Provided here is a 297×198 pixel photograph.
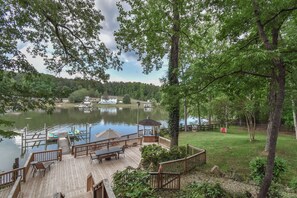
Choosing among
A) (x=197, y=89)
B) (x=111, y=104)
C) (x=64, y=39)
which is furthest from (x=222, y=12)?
(x=111, y=104)

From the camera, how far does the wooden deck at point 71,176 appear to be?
677 cm

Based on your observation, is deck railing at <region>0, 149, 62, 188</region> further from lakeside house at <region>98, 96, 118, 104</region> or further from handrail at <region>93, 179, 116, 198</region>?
lakeside house at <region>98, 96, 118, 104</region>

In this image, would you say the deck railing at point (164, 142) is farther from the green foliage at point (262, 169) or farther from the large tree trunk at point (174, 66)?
the green foliage at point (262, 169)

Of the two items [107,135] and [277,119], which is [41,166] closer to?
[107,135]

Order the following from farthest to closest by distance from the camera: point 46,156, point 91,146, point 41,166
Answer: point 91,146
point 46,156
point 41,166

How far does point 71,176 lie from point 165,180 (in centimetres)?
455

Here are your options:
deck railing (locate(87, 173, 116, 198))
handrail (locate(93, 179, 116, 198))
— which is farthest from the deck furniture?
handrail (locate(93, 179, 116, 198))

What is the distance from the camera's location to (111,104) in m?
79.6

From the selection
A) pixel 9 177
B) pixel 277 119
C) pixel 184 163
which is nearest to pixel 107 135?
pixel 9 177

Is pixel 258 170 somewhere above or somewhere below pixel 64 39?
below

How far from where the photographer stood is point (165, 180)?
6504mm

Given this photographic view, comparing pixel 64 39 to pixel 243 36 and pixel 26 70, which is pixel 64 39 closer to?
pixel 26 70

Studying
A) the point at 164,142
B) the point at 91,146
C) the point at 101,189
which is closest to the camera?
the point at 101,189

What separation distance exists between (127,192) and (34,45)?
15.2 ft
